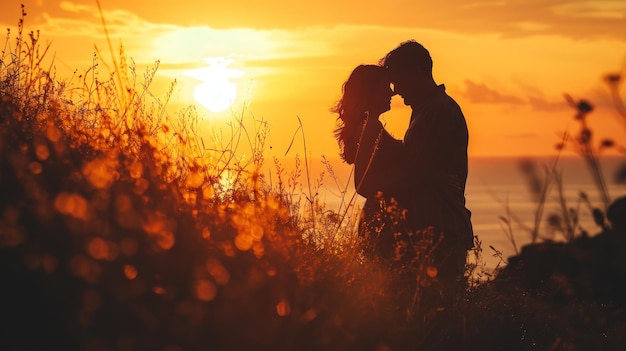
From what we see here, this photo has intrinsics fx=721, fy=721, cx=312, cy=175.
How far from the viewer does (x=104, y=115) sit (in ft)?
15.4

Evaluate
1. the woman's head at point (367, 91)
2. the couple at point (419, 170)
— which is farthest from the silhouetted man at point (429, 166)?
the woman's head at point (367, 91)

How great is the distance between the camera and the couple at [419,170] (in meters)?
4.98

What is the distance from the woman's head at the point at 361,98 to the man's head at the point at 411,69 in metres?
0.13

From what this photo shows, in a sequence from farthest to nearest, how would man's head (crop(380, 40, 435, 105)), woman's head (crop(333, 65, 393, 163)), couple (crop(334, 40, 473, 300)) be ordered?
woman's head (crop(333, 65, 393, 163)) → man's head (crop(380, 40, 435, 105)) → couple (crop(334, 40, 473, 300))

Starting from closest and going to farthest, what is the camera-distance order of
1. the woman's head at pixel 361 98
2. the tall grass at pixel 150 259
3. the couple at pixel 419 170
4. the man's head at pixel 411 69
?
the tall grass at pixel 150 259
the couple at pixel 419 170
the man's head at pixel 411 69
the woman's head at pixel 361 98

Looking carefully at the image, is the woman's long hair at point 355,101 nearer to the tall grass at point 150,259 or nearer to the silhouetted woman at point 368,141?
the silhouetted woman at point 368,141

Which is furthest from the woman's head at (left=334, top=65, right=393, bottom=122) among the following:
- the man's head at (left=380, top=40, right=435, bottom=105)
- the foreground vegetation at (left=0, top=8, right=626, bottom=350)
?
the foreground vegetation at (left=0, top=8, right=626, bottom=350)

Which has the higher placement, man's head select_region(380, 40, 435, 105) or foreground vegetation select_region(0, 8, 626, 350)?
man's head select_region(380, 40, 435, 105)

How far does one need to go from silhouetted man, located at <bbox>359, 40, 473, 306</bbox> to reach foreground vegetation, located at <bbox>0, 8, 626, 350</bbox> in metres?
0.34

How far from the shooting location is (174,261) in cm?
Result: 361

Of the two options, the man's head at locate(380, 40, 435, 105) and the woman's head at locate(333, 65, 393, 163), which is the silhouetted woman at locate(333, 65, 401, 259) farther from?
the man's head at locate(380, 40, 435, 105)

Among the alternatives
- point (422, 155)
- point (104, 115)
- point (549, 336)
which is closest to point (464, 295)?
point (549, 336)

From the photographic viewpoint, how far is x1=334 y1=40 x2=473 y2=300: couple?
196 inches

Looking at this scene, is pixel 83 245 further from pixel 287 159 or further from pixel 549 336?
pixel 549 336
